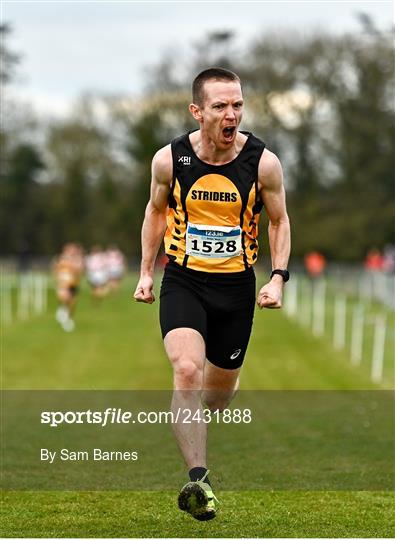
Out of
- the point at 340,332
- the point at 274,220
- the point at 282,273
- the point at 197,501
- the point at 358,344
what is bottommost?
the point at 340,332

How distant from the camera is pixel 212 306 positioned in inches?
316

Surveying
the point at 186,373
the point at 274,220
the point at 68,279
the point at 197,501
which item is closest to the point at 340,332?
the point at 68,279

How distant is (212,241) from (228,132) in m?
0.70

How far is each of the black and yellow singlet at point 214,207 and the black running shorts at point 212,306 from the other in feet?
0.27

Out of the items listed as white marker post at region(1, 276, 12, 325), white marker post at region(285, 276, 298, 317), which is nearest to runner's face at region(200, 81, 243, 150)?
white marker post at region(1, 276, 12, 325)

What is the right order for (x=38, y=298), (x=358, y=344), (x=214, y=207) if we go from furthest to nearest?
(x=38, y=298), (x=358, y=344), (x=214, y=207)

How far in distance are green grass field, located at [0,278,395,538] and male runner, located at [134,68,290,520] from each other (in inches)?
27.5

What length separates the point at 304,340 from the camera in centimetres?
3419

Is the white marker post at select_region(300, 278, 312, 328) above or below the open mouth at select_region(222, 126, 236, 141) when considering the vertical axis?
below

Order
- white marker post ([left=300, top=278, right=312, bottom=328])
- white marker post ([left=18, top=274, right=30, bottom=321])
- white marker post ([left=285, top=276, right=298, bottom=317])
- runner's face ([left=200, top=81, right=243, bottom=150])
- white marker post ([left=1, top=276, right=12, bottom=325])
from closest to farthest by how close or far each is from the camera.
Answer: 1. runner's face ([left=200, top=81, right=243, bottom=150])
2. white marker post ([left=300, top=278, right=312, bottom=328])
3. white marker post ([left=1, top=276, right=12, bottom=325])
4. white marker post ([left=18, top=274, right=30, bottom=321])
5. white marker post ([left=285, top=276, right=298, bottom=317])

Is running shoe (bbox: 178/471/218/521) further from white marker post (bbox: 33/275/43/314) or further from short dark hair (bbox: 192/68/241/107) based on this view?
white marker post (bbox: 33/275/43/314)

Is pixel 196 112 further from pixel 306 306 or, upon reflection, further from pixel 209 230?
pixel 306 306

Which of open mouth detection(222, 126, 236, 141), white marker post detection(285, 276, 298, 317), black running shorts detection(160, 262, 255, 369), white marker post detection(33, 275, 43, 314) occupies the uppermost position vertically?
open mouth detection(222, 126, 236, 141)

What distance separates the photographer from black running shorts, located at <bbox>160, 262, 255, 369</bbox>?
310 inches
